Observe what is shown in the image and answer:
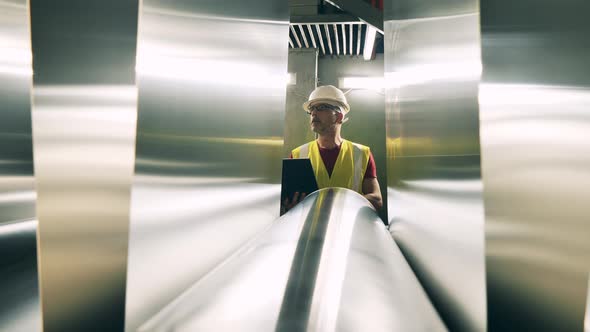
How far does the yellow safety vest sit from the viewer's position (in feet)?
7.49

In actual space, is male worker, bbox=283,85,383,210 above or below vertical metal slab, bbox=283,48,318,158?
below

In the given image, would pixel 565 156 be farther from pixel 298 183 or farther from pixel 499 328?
pixel 298 183

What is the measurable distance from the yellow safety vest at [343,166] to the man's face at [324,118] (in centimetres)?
13

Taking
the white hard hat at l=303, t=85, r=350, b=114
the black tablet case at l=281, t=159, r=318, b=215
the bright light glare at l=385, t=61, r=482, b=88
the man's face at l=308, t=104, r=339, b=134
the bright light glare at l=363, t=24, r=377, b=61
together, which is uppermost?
the bright light glare at l=363, t=24, r=377, b=61

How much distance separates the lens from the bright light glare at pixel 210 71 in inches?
12.1

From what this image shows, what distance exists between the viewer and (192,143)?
16.7 inches

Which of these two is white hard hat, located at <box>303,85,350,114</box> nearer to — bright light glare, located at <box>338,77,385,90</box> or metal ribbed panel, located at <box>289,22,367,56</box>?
metal ribbed panel, located at <box>289,22,367,56</box>

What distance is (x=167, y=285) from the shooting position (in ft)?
1.16

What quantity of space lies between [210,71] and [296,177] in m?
0.77

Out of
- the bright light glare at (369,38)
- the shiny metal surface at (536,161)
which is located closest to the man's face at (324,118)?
the bright light glare at (369,38)

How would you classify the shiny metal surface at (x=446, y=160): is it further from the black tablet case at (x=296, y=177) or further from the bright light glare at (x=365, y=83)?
the bright light glare at (x=365, y=83)

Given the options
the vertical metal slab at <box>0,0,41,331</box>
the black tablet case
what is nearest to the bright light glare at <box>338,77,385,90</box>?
the black tablet case

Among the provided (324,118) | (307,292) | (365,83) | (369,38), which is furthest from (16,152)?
(365,83)

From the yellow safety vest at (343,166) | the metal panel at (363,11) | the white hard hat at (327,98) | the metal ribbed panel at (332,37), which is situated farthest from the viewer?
the metal ribbed panel at (332,37)
